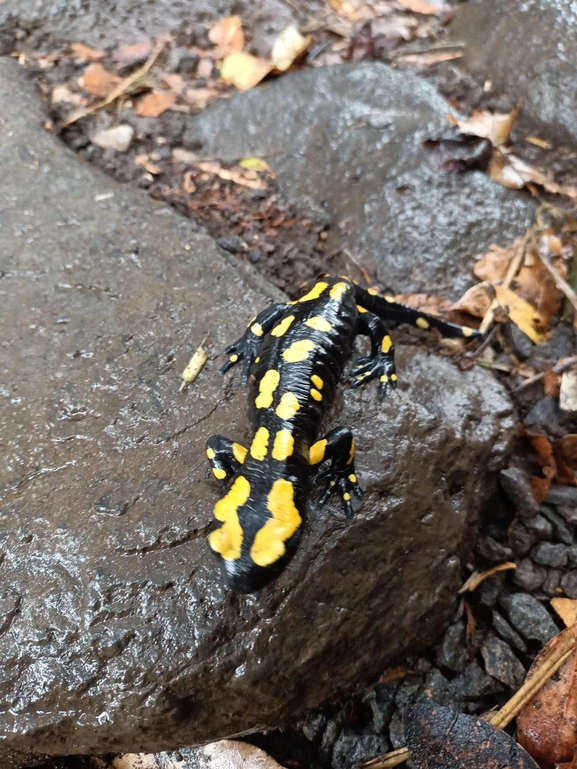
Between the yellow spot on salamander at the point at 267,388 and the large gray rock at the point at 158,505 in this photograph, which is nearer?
Answer: the large gray rock at the point at 158,505

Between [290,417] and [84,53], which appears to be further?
[84,53]

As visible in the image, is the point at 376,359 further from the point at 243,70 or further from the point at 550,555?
the point at 243,70

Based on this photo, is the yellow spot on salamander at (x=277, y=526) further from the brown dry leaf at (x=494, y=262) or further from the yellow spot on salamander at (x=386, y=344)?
the brown dry leaf at (x=494, y=262)

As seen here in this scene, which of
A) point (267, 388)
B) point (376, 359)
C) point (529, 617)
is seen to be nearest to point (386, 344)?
point (376, 359)

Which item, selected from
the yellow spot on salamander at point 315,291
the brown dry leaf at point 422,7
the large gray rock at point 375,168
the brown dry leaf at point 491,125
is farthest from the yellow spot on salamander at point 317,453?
the brown dry leaf at point 422,7

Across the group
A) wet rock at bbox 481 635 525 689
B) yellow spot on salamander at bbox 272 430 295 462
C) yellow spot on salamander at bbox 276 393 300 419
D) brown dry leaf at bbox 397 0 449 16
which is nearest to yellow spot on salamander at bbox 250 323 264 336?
yellow spot on salamander at bbox 276 393 300 419

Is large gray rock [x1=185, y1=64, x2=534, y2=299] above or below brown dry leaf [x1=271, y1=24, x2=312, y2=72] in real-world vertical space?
below

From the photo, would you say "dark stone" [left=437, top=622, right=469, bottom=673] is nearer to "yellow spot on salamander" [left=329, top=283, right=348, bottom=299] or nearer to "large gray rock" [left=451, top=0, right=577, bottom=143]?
"yellow spot on salamander" [left=329, top=283, right=348, bottom=299]
